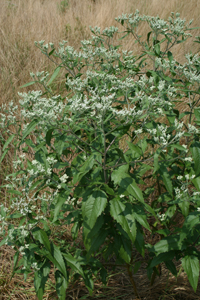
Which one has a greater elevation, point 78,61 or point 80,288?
point 78,61

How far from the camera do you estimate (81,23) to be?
24.2 ft

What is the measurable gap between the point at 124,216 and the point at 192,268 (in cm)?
67

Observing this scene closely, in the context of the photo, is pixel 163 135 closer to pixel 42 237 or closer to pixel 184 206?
pixel 184 206

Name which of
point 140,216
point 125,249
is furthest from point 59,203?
point 125,249

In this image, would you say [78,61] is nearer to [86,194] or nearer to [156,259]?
[86,194]

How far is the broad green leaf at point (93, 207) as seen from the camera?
1853 mm

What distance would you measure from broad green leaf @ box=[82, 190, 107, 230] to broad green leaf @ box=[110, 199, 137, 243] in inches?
4.4

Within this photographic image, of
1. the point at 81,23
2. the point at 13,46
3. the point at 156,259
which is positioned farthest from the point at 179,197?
the point at 81,23

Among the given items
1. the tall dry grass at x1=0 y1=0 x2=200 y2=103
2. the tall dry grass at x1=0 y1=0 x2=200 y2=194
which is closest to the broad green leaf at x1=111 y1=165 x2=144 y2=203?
the tall dry grass at x1=0 y1=0 x2=200 y2=194

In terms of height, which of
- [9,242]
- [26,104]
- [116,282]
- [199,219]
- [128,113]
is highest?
[128,113]

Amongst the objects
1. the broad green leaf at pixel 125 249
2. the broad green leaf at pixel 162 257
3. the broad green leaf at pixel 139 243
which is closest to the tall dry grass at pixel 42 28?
the broad green leaf at pixel 125 249

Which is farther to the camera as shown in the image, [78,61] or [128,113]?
[78,61]

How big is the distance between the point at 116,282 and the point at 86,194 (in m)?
1.84

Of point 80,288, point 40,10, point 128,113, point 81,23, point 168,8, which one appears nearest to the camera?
point 128,113
